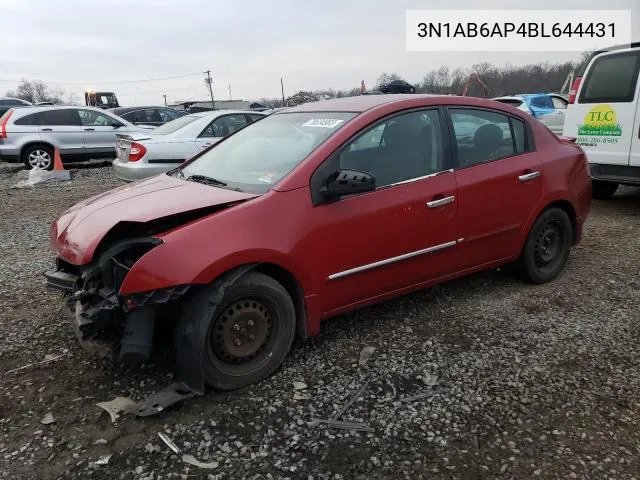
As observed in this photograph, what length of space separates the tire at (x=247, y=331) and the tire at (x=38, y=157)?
35.2 ft

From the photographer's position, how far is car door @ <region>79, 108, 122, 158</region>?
1223 centimetres

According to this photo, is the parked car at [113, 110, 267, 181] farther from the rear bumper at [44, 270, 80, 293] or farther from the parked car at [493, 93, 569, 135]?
the parked car at [493, 93, 569, 135]

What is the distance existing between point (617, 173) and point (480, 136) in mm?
3721

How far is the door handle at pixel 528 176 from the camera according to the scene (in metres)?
4.08

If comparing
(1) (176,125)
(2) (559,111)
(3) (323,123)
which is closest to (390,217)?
(3) (323,123)

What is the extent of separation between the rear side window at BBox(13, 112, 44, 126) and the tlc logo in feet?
36.3

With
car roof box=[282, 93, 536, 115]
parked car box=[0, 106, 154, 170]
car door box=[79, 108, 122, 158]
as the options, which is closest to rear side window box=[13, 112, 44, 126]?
parked car box=[0, 106, 154, 170]

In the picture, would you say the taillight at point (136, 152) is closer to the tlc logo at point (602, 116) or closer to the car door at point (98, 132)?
the car door at point (98, 132)

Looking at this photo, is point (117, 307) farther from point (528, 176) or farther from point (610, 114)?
point (610, 114)

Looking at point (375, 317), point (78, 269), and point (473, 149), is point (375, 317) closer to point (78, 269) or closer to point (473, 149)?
point (473, 149)

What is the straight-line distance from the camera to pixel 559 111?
536 inches

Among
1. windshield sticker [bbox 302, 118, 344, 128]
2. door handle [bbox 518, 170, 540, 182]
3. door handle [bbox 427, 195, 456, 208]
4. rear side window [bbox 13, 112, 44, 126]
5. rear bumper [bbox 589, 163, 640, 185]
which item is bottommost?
rear bumper [bbox 589, 163, 640, 185]

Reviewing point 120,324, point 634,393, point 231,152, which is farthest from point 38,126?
point 634,393

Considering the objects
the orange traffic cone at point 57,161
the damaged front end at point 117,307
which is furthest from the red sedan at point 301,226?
the orange traffic cone at point 57,161
